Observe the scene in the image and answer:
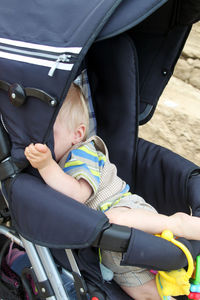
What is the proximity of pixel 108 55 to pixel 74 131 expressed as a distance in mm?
315

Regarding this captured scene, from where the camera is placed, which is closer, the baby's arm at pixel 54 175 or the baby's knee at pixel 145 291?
the baby's arm at pixel 54 175

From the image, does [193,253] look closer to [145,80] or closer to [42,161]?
[42,161]

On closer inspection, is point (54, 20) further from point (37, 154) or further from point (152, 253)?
point (152, 253)

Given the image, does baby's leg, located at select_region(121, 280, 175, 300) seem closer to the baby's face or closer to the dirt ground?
the baby's face

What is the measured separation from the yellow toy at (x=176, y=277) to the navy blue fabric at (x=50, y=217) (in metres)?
0.20

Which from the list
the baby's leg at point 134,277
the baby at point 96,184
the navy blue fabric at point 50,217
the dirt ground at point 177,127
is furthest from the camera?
the dirt ground at point 177,127

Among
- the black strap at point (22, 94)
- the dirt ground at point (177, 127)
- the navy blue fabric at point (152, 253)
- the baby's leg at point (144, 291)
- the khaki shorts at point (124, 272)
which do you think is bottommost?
the dirt ground at point (177, 127)

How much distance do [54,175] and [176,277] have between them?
43cm

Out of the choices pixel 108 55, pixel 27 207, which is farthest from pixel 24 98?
pixel 108 55

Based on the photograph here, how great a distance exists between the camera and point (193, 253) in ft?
3.62

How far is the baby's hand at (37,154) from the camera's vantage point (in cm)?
107

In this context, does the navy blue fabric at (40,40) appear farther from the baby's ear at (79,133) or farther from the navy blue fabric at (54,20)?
the baby's ear at (79,133)

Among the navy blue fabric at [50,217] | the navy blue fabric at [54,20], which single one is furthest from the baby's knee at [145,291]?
the navy blue fabric at [54,20]

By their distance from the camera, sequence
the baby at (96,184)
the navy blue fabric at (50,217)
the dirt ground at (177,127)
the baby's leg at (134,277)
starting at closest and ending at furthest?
the navy blue fabric at (50,217), the baby at (96,184), the baby's leg at (134,277), the dirt ground at (177,127)
